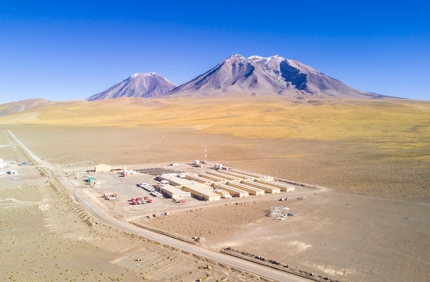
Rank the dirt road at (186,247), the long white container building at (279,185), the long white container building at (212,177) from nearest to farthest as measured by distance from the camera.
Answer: the dirt road at (186,247) → the long white container building at (279,185) → the long white container building at (212,177)

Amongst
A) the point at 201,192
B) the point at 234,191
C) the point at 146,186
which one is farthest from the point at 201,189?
the point at 146,186

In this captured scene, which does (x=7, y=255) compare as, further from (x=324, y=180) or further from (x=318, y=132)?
(x=318, y=132)

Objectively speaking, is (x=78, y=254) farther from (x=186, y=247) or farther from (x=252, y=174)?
(x=252, y=174)

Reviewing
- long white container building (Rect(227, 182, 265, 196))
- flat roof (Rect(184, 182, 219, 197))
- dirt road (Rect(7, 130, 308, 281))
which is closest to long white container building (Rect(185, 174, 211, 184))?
flat roof (Rect(184, 182, 219, 197))

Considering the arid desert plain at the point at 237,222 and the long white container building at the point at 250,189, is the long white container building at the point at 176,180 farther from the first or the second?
the long white container building at the point at 250,189

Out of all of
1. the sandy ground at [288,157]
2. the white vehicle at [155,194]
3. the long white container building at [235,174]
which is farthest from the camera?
the long white container building at [235,174]

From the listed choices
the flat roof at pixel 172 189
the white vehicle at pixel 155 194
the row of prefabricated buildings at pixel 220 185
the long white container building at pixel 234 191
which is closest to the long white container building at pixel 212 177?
the row of prefabricated buildings at pixel 220 185

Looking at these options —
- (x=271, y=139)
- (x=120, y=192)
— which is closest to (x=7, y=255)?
(x=120, y=192)

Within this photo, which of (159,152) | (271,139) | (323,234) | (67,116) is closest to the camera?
(323,234)
